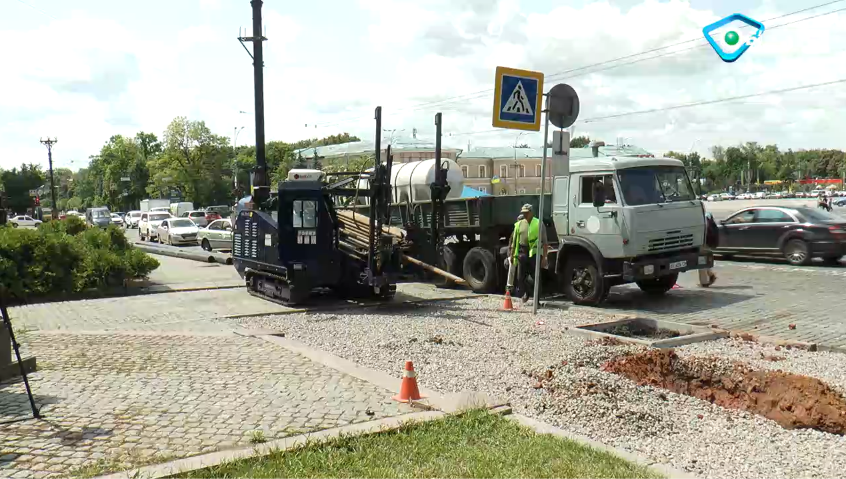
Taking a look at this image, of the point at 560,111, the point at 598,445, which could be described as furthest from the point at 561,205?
the point at 598,445

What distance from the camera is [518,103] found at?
10766 millimetres

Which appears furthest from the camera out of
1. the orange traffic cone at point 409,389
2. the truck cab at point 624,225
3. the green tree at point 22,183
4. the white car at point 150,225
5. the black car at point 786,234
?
the green tree at point 22,183

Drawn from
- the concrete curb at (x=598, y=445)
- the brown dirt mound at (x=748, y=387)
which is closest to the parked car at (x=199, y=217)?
the brown dirt mound at (x=748, y=387)

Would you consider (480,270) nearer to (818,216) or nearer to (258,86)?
(258,86)

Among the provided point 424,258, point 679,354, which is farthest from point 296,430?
point 424,258

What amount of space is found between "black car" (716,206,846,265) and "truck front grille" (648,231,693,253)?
7.72 metres

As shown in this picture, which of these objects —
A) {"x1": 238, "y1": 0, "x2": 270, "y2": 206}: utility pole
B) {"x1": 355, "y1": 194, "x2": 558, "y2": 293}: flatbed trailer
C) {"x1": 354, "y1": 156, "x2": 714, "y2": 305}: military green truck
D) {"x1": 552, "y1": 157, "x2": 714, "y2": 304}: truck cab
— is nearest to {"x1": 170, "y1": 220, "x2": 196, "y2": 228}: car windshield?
{"x1": 238, "y1": 0, "x2": 270, "y2": 206}: utility pole

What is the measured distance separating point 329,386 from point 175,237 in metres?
29.7

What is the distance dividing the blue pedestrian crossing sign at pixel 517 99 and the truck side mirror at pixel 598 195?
2.18 metres

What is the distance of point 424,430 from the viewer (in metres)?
5.38

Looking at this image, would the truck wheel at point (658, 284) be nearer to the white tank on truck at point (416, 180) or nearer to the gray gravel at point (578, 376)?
the gray gravel at point (578, 376)

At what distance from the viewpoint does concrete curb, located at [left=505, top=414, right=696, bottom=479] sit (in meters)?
4.58

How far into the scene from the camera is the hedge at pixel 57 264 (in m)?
13.5

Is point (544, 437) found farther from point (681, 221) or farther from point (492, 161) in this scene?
point (492, 161)
